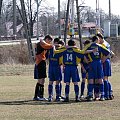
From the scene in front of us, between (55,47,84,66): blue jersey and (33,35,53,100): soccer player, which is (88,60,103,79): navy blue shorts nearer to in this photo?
(55,47,84,66): blue jersey

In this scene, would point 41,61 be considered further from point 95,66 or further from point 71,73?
point 95,66

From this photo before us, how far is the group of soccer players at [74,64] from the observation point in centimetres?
1589

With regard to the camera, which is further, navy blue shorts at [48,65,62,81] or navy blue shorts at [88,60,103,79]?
navy blue shorts at [48,65,62,81]

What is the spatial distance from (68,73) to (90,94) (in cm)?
101

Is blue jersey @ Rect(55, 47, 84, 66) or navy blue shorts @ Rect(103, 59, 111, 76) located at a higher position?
blue jersey @ Rect(55, 47, 84, 66)

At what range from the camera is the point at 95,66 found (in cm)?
1602

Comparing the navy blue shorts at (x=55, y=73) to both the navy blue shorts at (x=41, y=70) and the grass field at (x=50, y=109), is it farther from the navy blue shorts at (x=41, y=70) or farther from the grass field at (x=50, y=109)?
the grass field at (x=50, y=109)

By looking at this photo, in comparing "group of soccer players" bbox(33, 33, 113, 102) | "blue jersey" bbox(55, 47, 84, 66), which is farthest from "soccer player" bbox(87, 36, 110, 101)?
"blue jersey" bbox(55, 47, 84, 66)

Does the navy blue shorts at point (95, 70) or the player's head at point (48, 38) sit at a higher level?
the player's head at point (48, 38)

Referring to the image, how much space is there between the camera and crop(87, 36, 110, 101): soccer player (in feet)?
52.4

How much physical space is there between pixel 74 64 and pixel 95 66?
0.68m

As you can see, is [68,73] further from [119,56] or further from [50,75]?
[119,56]

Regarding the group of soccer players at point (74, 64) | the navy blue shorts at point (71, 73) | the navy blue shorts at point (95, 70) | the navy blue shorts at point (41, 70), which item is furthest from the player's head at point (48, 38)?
the navy blue shorts at point (95, 70)

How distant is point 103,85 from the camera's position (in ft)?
53.5
